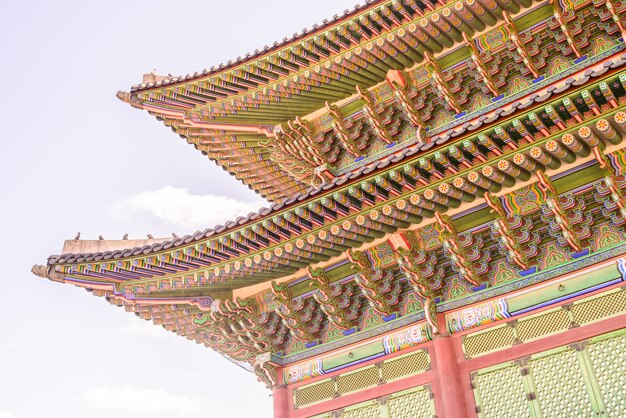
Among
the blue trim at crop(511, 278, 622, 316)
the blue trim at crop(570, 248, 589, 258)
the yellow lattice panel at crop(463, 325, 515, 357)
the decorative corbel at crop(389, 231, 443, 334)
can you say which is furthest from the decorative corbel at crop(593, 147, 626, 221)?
the decorative corbel at crop(389, 231, 443, 334)

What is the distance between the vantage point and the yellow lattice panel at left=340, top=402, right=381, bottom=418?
10043 mm

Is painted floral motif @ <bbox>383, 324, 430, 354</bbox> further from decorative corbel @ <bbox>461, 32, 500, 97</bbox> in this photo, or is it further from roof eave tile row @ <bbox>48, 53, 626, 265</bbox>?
decorative corbel @ <bbox>461, 32, 500, 97</bbox>

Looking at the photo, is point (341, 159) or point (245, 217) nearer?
point (245, 217)

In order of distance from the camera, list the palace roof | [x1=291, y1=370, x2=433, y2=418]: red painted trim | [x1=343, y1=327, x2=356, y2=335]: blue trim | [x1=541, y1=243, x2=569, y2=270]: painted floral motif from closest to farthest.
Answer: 1. the palace roof
2. [x1=541, y1=243, x2=569, y2=270]: painted floral motif
3. [x1=291, y1=370, x2=433, y2=418]: red painted trim
4. [x1=343, y1=327, x2=356, y2=335]: blue trim

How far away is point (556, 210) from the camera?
884cm

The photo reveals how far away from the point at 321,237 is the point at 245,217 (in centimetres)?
123

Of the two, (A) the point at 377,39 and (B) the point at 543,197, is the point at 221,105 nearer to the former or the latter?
(A) the point at 377,39

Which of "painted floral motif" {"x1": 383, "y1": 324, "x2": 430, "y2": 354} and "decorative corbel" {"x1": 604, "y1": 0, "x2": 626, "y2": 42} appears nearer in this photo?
"painted floral motif" {"x1": 383, "y1": 324, "x2": 430, "y2": 354}

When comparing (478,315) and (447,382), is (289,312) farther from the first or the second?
(478,315)

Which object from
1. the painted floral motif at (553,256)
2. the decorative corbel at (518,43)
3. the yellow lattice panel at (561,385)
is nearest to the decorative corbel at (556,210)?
the painted floral motif at (553,256)

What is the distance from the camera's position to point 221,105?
1445cm

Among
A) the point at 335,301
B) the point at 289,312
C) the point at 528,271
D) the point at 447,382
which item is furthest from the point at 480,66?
the point at 447,382

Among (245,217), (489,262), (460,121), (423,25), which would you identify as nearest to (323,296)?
(245,217)

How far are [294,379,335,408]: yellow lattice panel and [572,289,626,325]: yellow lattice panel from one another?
387 centimetres
